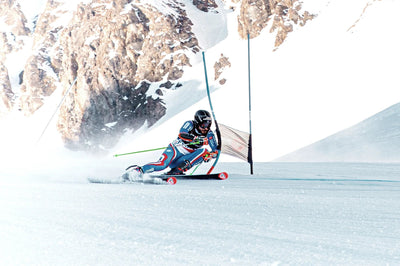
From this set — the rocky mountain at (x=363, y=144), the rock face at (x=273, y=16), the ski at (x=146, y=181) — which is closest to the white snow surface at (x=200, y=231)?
the ski at (x=146, y=181)

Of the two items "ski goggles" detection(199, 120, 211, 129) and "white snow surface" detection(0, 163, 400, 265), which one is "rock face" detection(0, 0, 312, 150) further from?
"white snow surface" detection(0, 163, 400, 265)

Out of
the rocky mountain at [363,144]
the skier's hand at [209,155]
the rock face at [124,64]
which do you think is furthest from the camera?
the rock face at [124,64]

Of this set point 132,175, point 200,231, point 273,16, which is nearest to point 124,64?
point 273,16

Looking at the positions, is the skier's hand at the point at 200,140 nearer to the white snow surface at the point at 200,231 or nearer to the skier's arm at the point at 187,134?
the skier's arm at the point at 187,134

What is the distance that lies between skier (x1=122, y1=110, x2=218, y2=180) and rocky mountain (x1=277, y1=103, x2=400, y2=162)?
10.5 metres

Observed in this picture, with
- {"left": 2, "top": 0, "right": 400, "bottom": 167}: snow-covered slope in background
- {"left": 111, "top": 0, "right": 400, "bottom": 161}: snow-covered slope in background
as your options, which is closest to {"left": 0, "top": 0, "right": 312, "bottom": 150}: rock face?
{"left": 2, "top": 0, "right": 400, "bottom": 167}: snow-covered slope in background

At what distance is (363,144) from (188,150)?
12.4 metres

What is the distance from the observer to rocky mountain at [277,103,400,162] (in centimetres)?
1551

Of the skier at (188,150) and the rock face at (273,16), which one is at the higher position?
the rock face at (273,16)

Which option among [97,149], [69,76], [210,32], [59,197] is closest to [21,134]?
[69,76]

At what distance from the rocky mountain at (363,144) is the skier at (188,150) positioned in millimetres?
10548

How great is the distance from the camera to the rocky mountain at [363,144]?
15508 mm

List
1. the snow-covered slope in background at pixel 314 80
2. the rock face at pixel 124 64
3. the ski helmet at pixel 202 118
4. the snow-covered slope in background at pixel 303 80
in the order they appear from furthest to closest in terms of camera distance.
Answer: the rock face at pixel 124 64
the snow-covered slope in background at pixel 303 80
the snow-covered slope in background at pixel 314 80
the ski helmet at pixel 202 118

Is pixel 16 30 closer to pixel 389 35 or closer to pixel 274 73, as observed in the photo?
pixel 274 73
